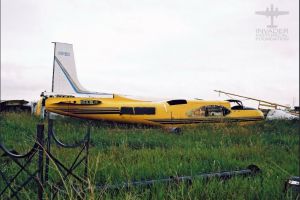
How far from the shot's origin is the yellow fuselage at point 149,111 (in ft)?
63.6

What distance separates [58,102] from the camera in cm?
2011

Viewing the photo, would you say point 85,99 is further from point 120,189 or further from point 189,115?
point 120,189

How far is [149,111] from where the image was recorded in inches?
765

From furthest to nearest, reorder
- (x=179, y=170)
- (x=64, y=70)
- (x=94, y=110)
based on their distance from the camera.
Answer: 1. (x=64, y=70)
2. (x=94, y=110)
3. (x=179, y=170)

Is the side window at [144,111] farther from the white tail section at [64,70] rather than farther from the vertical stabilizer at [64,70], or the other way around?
the vertical stabilizer at [64,70]

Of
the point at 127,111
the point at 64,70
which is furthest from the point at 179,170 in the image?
the point at 64,70

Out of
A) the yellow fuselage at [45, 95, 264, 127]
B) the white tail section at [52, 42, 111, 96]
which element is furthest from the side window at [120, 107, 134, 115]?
the white tail section at [52, 42, 111, 96]

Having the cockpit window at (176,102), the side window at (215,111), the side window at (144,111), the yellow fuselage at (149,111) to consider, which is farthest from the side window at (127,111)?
the side window at (215,111)

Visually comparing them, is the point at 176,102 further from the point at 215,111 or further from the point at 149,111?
the point at 215,111

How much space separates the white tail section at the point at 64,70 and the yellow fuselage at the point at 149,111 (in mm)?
7939

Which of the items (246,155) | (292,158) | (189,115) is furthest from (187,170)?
(189,115)

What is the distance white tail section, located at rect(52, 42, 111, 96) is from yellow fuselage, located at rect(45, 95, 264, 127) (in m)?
7.94

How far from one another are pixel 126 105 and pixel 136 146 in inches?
390

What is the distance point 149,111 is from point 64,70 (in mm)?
11854
